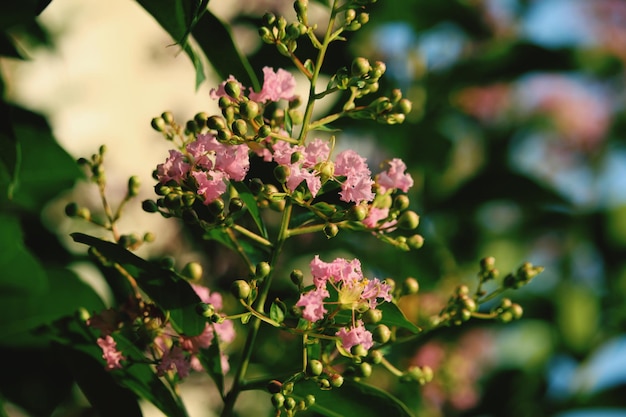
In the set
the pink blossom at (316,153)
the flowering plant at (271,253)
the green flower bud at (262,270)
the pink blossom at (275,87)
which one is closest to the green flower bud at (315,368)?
the flowering plant at (271,253)

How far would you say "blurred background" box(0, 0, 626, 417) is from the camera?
5.69 feet

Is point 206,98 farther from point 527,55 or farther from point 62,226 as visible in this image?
point 527,55

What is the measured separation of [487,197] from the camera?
5.98 feet

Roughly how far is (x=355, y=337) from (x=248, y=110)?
260mm

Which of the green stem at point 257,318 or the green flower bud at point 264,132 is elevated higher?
the green flower bud at point 264,132

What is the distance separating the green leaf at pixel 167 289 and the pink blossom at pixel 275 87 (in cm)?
23

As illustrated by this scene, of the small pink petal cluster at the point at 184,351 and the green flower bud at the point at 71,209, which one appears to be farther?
the green flower bud at the point at 71,209

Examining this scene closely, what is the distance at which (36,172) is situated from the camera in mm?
1134

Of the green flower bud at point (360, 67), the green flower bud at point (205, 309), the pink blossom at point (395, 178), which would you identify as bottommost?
the green flower bud at point (205, 309)

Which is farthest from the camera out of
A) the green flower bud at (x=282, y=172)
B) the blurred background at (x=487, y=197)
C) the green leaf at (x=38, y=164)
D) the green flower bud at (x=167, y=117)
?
A: the blurred background at (x=487, y=197)

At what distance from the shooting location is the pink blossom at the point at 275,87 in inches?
31.7

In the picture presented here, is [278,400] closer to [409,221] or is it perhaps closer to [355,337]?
[355,337]

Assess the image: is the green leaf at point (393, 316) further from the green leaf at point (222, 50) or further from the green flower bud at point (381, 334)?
the green leaf at point (222, 50)

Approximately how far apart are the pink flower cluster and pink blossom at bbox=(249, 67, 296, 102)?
21 centimetres
